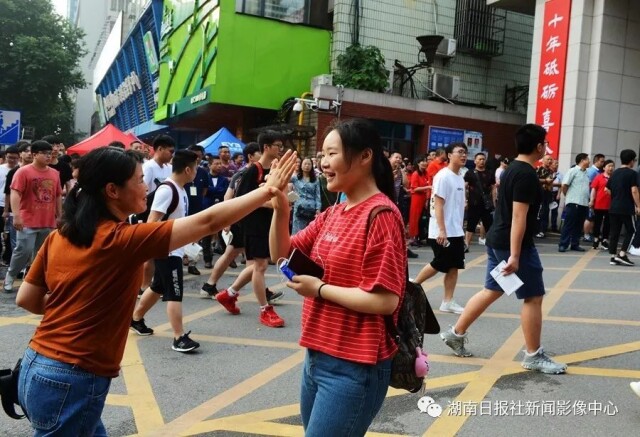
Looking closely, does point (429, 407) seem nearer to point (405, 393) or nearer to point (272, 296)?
point (405, 393)

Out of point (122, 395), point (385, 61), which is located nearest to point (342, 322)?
point (122, 395)

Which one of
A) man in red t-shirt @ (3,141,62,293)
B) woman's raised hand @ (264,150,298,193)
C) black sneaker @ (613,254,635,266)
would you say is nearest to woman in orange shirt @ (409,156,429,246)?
black sneaker @ (613,254,635,266)

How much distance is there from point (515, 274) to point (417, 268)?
486 cm

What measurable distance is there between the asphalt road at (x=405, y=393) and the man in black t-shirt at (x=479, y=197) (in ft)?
13.4

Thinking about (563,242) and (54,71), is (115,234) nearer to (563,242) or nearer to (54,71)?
(563,242)

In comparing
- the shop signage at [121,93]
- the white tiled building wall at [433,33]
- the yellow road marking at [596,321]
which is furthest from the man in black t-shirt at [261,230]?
the shop signage at [121,93]

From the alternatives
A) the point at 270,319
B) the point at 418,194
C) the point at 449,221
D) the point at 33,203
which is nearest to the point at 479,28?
the point at 418,194

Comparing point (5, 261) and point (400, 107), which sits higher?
point (400, 107)

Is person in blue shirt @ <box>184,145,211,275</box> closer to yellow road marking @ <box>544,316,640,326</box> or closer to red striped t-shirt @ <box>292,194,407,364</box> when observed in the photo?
yellow road marking @ <box>544,316,640,326</box>

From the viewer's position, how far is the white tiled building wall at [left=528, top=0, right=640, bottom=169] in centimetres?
1344

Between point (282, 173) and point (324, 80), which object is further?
point (324, 80)

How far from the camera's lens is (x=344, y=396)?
208 centimetres

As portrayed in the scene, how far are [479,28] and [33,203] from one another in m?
14.6

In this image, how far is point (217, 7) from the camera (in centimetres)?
1579
